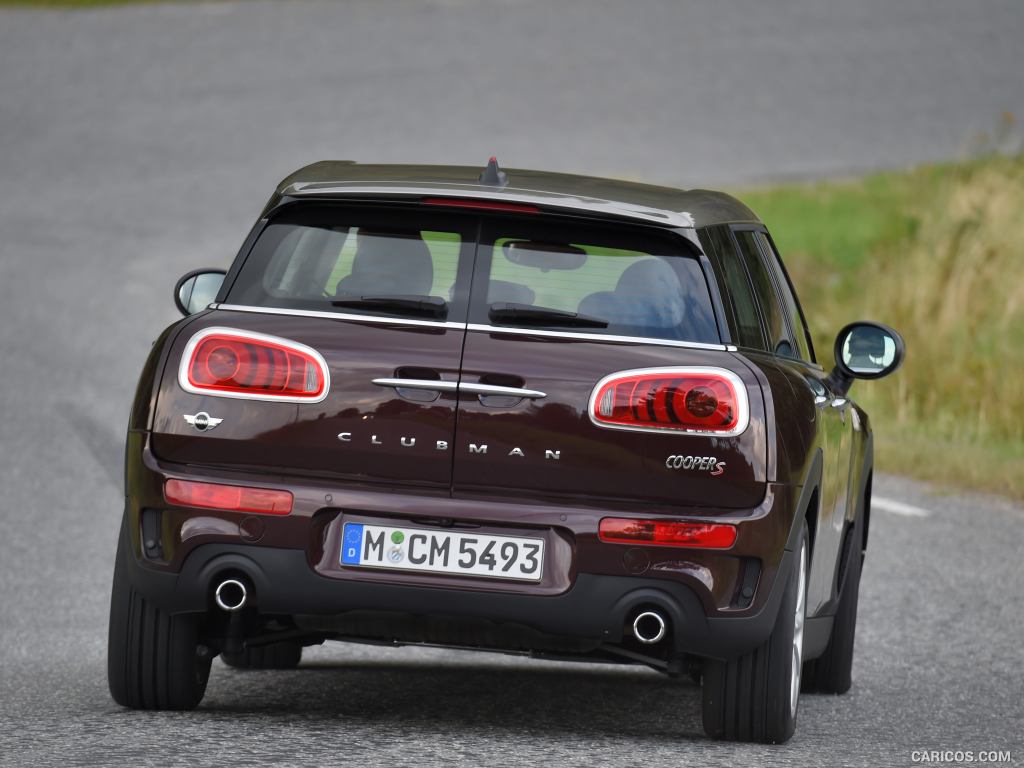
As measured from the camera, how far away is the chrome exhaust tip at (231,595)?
18.3 feet

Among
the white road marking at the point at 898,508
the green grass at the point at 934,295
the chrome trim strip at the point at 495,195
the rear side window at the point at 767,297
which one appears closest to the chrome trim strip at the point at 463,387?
the chrome trim strip at the point at 495,195

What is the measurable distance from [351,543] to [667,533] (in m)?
0.86

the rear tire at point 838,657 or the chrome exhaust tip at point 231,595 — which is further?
the rear tire at point 838,657

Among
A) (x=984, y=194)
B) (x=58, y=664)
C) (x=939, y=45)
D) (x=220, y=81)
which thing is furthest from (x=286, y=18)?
(x=58, y=664)

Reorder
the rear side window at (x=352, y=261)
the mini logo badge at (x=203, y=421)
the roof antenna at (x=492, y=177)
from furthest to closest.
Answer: the roof antenna at (x=492, y=177), the rear side window at (x=352, y=261), the mini logo badge at (x=203, y=421)

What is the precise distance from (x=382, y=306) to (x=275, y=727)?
124 cm

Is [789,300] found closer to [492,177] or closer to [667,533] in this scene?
[492,177]

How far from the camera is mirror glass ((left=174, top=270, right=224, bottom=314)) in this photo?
6961 mm

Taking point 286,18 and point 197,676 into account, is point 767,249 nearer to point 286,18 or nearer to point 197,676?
point 197,676

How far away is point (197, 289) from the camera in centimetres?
702

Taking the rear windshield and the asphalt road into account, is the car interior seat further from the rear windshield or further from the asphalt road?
the asphalt road

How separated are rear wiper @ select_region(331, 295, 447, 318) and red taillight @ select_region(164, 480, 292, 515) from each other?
605mm

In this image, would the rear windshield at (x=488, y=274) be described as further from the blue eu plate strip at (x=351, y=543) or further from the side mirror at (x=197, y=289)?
the side mirror at (x=197, y=289)

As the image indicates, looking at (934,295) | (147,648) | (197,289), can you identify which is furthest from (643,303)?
(934,295)
